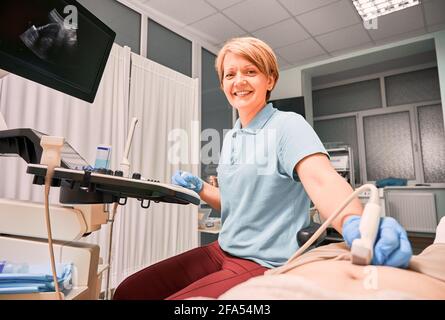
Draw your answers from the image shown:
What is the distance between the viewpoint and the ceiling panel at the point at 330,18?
9.59 feet

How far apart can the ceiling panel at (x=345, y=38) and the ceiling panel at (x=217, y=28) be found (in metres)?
1.13

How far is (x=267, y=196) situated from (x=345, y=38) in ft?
11.4

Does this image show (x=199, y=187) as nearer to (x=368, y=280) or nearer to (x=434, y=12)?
(x=368, y=280)

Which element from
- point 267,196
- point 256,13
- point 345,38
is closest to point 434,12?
point 345,38

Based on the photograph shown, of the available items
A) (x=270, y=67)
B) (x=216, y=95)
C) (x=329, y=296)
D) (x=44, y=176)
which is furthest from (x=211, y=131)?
(x=329, y=296)

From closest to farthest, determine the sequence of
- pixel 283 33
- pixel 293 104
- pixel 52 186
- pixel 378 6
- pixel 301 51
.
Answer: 1. pixel 52 186
2. pixel 378 6
3. pixel 283 33
4. pixel 301 51
5. pixel 293 104

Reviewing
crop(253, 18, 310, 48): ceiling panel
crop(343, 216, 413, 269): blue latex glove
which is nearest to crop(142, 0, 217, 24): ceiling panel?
crop(253, 18, 310, 48): ceiling panel

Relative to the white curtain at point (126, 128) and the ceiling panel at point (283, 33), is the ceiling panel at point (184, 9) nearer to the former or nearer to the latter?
the white curtain at point (126, 128)

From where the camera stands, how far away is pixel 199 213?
3049 mm

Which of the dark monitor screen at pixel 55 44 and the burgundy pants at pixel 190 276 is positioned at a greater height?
the dark monitor screen at pixel 55 44

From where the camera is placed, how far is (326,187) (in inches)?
24.3

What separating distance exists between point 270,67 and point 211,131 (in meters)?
2.65

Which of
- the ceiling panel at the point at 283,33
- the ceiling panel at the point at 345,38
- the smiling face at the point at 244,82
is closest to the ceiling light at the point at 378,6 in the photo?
the ceiling panel at the point at 345,38

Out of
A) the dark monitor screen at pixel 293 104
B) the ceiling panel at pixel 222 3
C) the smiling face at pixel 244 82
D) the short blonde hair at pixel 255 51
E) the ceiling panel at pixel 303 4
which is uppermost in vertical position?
the ceiling panel at pixel 303 4
